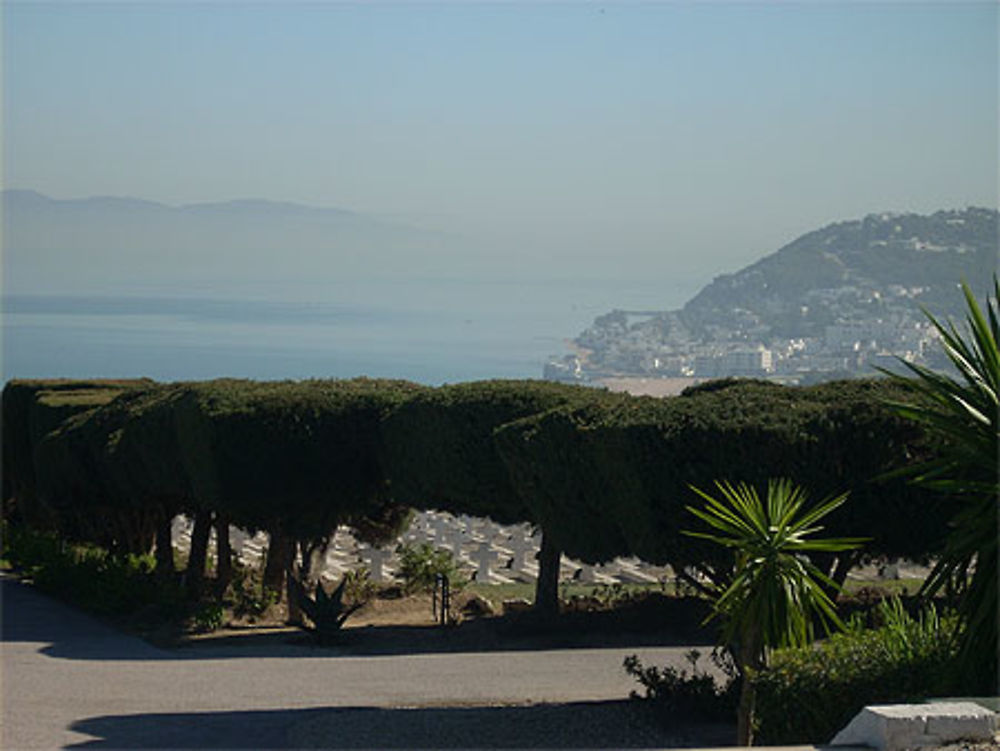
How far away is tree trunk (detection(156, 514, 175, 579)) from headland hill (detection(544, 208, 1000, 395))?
283 ft

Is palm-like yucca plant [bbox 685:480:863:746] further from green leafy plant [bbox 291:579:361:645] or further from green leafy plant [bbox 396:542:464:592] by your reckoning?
green leafy plant [bbox 396:542:464:592]

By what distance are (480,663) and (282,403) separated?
614 centimetres

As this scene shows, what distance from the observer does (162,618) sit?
21.3 metres

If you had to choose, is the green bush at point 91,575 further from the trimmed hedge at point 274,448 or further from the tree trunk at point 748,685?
the tree trunk at point 748,685

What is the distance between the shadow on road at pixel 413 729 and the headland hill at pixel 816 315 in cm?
9795

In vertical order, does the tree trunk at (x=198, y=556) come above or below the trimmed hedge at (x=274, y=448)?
below

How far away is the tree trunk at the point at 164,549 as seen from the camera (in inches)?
979

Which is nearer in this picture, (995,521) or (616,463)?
(995,521)

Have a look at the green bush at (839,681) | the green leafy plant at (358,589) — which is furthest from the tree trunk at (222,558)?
the green bush at (839,681)

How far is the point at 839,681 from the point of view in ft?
27.2

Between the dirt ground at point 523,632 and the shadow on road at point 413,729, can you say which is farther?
the dirt ground at point 523,632

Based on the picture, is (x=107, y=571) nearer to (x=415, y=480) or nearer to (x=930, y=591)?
(x=415, y=480)

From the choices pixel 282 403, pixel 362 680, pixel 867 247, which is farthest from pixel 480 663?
pixel 867 247

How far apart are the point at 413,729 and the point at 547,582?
20.8 ft
